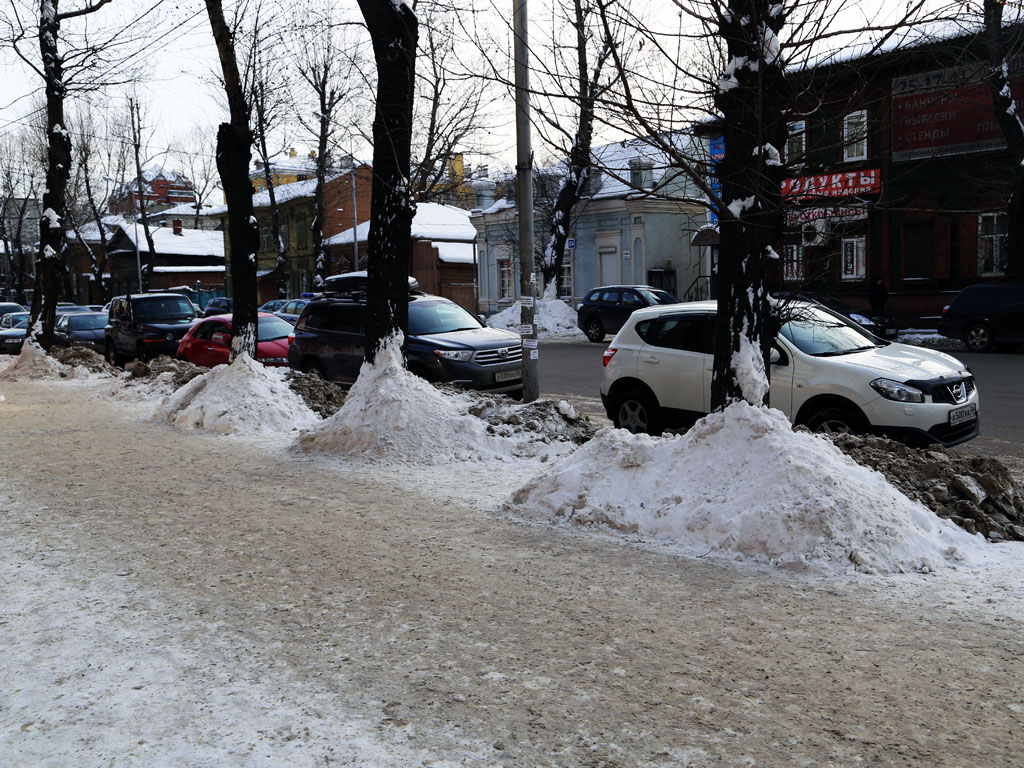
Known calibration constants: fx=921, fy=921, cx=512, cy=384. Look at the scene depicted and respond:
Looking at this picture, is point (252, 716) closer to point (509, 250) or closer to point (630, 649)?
point (630, 649)

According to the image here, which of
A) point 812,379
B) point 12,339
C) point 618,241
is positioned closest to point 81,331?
point 12,339

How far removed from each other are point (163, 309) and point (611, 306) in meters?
13.0

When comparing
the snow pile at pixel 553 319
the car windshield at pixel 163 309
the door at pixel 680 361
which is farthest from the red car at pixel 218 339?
the snow pile at pixel 553 319

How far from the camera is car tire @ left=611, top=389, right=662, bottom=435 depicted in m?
9.98

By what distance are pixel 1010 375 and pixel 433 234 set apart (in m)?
37.7

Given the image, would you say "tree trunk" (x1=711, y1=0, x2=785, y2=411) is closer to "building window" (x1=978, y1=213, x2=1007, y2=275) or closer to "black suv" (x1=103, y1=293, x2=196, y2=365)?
"black suv" (x1=103, y1=293, x2=196, y2=365)

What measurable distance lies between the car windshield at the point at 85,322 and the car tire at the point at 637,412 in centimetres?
2121

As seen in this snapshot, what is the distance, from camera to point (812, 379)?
8.75 m

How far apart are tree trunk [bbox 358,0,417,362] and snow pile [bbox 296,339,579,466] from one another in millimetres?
670

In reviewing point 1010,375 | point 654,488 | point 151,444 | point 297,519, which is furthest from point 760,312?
point 1010,375

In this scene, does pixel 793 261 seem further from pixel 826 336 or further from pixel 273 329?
pixel 273 329

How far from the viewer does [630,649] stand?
4.24 m

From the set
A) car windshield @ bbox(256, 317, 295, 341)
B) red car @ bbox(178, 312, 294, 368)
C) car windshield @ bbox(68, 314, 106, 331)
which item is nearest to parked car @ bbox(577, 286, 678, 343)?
car windshield @ bbox(256, 317, 295, 341)

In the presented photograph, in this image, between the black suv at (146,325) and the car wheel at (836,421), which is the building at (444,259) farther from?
the car wheel at (836,421)
